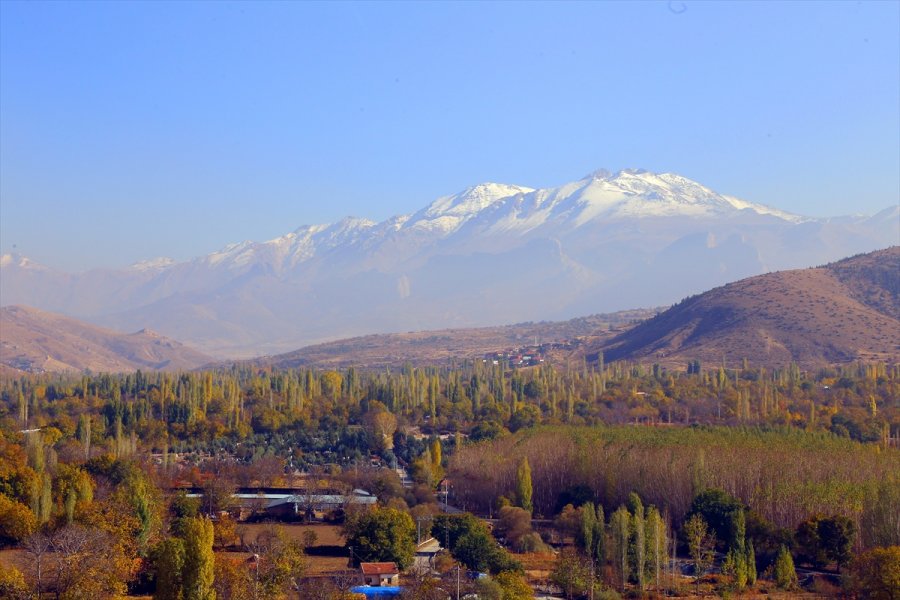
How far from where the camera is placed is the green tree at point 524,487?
70375mm

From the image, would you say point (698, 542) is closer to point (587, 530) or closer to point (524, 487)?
point (587, 530)

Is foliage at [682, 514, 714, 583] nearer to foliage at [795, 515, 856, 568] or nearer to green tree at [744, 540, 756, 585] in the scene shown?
green tree at [744, 540, 756, 585]

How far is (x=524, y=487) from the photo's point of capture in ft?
232

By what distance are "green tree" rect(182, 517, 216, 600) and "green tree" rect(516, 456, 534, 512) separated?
1126 inches

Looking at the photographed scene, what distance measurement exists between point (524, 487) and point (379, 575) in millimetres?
18216

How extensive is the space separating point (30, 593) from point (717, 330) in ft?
440

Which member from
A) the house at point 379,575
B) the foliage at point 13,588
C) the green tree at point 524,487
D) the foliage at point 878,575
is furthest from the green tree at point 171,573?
the green tree at point 524,487

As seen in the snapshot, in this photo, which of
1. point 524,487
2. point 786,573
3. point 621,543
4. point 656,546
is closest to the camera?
point 786,573

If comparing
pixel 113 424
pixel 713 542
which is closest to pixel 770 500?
pixel 713 542

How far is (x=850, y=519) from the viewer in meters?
57.1

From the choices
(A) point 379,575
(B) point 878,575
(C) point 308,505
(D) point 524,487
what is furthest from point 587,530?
(C) point 308,505

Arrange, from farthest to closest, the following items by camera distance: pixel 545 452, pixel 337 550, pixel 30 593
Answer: pixel 545 452, pixel 337 550, pixel 30 593

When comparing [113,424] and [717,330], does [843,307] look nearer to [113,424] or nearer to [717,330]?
[717,330]

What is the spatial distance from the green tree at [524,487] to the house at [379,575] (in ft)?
55.1
